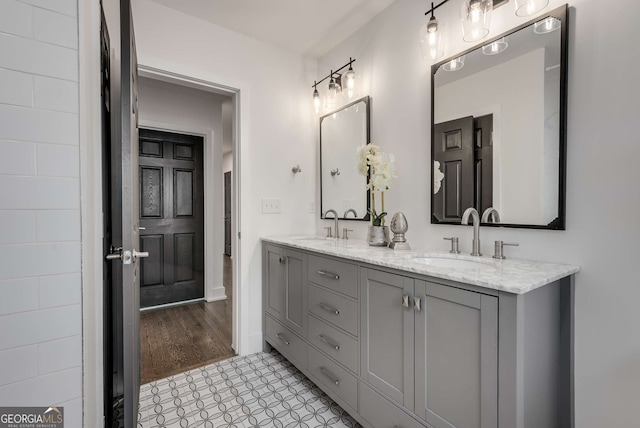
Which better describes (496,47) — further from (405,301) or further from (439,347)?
(439,347)

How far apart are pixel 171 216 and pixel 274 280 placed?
6.35 feet

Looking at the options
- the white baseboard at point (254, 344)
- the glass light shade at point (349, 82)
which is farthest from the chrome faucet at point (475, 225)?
the white baseboard at point (254, 344)

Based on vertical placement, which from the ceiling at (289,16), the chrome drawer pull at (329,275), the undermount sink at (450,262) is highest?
the ceiling at (289,16)

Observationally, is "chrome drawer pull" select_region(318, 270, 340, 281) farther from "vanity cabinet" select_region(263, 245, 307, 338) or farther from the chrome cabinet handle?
the chrome cabinet handle

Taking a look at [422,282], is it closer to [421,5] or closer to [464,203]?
[464,203]

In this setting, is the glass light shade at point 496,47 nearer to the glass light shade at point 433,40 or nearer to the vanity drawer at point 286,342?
the glass light shade at point 433,40

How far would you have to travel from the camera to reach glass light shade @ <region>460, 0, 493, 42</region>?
1454 mm

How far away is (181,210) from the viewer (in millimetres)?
3641

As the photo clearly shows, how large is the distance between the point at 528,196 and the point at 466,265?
440mm

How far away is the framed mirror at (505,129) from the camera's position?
4.32 feet

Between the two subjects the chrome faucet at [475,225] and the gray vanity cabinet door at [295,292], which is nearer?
the chrome faucet at [475,225]

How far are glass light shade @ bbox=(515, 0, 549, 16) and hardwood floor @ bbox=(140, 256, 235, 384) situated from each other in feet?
9.50

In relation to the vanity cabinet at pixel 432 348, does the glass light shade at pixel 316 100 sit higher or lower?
higher

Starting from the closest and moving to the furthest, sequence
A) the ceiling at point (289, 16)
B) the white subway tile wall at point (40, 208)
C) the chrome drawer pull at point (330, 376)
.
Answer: the white subway tile wall at point (40, 208), the chrome drawer pull at point (330, 376), the ceiling at point (289, 16)
